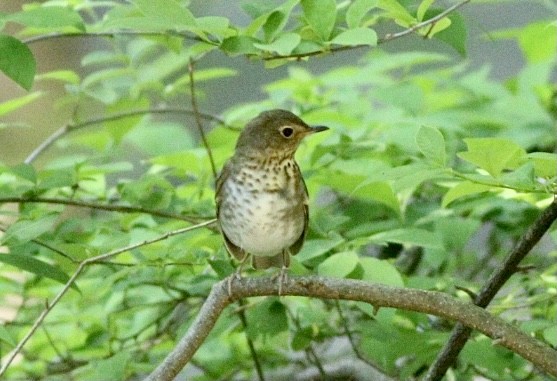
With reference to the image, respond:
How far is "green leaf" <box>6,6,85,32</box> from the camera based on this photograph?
3.28 feet

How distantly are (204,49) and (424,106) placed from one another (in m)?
0.69

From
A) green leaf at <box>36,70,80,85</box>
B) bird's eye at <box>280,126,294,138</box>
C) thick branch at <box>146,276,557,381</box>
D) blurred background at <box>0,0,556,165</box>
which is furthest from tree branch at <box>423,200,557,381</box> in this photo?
blurred background at <box>0,0,556,165</box>

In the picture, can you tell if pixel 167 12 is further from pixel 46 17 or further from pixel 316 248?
pixel 316 248

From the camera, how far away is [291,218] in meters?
1.31

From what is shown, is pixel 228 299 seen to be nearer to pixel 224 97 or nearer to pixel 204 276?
pixel 204 276

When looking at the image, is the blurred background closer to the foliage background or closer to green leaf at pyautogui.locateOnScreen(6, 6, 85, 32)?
the foliage background

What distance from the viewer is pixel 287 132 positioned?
134 centimetres

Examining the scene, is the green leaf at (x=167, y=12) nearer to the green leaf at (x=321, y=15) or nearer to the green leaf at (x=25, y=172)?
the green leaf at (x=321, y=15)

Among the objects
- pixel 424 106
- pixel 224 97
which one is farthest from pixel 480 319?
pixel 224 97

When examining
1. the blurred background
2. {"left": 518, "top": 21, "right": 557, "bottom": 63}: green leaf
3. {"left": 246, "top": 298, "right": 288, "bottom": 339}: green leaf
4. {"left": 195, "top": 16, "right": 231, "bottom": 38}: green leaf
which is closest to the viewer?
{"left": 195, "top": 16, "right": 231, "bottom": 38}: green leaf

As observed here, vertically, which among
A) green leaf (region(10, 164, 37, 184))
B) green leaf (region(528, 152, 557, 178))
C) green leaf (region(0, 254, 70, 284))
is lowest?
green leaf (region(0, 254, 70, 284))

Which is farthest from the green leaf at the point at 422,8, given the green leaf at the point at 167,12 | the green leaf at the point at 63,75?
the green leaf at the point at 63,75

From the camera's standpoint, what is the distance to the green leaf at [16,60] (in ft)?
3.34

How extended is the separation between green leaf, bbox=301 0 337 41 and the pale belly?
35cm
